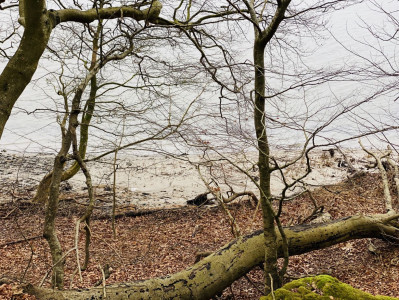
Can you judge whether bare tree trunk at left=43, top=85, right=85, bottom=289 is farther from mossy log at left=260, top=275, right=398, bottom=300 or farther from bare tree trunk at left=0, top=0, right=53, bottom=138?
mossy log at left=260, top=275, right=398, bottom=300

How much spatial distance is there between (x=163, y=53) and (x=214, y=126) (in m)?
4.84

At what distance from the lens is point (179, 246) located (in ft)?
26.7

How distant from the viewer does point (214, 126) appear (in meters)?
5.89

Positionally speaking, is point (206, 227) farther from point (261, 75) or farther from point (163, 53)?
point (261, 75)

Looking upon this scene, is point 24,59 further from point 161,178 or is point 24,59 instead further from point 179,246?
point 161,178

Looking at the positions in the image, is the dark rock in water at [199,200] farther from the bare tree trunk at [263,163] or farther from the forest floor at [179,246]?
the bare tree trunk at [263,163]

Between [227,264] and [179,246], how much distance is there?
3.09m

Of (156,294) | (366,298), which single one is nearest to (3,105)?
(156,294)

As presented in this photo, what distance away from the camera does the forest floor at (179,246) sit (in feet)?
19.7

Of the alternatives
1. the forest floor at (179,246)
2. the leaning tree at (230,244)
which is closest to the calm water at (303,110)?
the leaning tree at (230,244)

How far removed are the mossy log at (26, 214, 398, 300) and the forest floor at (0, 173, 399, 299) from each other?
36cm

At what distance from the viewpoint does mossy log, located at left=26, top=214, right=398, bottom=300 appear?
4.29m

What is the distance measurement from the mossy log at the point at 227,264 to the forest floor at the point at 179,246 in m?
0.36

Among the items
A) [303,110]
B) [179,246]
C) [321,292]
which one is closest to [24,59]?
[321,292]
